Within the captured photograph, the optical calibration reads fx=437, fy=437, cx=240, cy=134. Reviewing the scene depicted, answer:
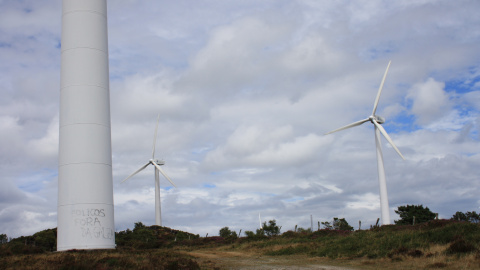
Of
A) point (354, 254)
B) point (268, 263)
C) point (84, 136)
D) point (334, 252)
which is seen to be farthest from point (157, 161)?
point (354, 254)

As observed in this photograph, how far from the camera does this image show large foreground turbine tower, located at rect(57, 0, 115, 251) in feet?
90.4

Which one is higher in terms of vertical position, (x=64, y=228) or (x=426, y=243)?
(x=64, y=228)

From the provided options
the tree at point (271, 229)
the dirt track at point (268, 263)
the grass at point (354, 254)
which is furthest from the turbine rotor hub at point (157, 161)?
the dirt track at point (268, 263)

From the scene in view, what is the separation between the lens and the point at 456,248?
2336 centimetres

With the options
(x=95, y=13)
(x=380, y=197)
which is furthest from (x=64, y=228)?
(x=380, y=197)

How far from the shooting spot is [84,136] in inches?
1109

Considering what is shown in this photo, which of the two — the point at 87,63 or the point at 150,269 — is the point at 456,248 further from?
the point at 87,63

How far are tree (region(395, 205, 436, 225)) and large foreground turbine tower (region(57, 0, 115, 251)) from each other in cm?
5086

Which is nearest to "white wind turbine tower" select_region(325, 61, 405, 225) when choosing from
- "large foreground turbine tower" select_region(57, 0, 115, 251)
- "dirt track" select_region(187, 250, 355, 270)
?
"dirt track" select_region(187, 250, 355, 270)

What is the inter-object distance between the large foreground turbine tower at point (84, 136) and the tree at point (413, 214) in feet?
167

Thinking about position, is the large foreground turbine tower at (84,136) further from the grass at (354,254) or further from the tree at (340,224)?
the tree at (340,224)

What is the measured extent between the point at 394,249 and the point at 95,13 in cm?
2522

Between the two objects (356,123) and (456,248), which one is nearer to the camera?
(456,248)

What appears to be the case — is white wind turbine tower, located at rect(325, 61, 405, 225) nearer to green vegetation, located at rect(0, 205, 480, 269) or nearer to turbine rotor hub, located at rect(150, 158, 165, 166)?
green vegetation, located at rect(0, 205, 480, 269)
